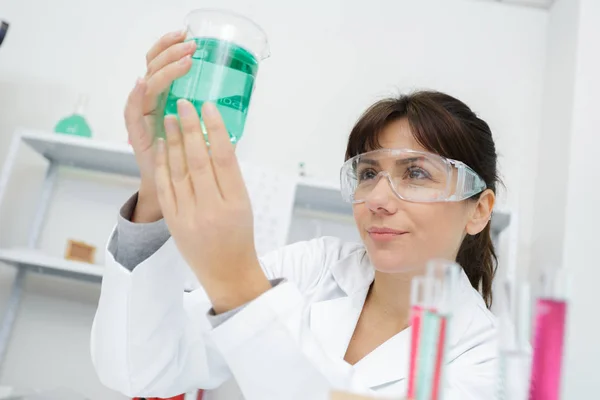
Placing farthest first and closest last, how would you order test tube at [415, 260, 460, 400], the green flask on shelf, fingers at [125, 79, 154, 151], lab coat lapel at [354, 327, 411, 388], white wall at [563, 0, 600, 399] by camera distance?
the green flask on shelf < white wall at [563, 0, 600, 399] < lab coat lapel at [354, 327, 411, 388] < fingers at [125, 79, 154, 151] < test tube at [415, 260, 460, 400]

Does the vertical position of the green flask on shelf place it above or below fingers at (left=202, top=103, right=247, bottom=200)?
above

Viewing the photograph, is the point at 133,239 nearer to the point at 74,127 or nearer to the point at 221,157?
the point at 221,157

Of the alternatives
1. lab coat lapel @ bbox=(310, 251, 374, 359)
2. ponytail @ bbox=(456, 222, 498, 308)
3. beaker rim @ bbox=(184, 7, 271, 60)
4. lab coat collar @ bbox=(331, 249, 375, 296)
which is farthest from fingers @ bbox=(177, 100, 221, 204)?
ponytail @ bbox=(456, 222, 498, 308)

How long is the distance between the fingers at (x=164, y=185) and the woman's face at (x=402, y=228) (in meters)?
0.49

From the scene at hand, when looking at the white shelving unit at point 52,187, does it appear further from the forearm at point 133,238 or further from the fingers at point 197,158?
the fingers at point 197,158

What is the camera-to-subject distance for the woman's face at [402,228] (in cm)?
102

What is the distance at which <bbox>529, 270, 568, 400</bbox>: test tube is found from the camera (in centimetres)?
44

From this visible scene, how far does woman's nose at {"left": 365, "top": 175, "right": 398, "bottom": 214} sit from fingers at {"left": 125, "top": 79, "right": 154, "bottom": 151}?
46 centimetres

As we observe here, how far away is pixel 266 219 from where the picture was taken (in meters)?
1.93

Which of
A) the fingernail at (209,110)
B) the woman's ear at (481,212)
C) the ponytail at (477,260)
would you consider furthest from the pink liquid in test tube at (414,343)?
the ponytail at (477,260)

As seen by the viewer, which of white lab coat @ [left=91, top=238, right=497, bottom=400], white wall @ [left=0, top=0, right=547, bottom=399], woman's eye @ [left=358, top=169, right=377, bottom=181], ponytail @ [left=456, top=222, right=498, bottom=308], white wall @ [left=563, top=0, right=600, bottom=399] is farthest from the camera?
white wall @ [left=0, top=0, right=547, bottom=399]

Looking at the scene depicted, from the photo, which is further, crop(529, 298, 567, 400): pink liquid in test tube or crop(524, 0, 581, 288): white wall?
crop(524, 0, 581, 288): white wall

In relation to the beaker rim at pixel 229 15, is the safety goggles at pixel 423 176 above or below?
below

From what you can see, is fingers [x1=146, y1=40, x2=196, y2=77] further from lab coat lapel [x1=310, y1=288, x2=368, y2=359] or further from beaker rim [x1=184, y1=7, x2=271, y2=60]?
lab coat lapel [x1=310, y1=288, x2=368, y2=359]
